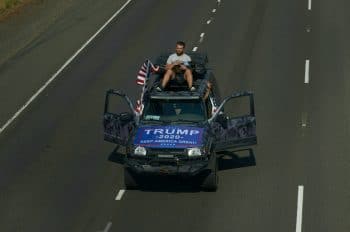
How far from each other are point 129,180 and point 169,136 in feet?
4.37

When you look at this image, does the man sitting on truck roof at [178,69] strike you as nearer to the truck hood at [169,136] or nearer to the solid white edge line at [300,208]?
the truck hood at [169,136]

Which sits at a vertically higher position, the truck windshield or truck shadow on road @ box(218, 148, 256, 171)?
the truck windshield

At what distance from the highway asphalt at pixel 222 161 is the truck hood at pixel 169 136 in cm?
121

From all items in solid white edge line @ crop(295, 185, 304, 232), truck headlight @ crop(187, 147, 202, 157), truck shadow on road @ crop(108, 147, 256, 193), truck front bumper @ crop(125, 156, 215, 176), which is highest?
truck headlight @ crop(187, 147, 202, 157)

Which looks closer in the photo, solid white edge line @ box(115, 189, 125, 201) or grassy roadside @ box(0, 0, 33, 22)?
solid white edge line @ box(115, 189, 125, 201)

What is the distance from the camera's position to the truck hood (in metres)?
18.8

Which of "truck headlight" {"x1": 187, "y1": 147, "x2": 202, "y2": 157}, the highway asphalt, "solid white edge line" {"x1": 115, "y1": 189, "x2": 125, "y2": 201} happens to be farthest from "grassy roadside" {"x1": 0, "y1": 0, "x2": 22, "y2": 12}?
"truck headlight" {"x1": 187, "y1": 147, "x2": 202, "y2": 157}

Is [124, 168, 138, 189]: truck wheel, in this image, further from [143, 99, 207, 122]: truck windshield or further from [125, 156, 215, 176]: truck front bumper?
[143, 99, 207, 122]: truck windshield

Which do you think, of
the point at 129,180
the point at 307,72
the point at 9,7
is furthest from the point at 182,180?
the point at 9,7

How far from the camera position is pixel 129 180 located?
19250 millimetres

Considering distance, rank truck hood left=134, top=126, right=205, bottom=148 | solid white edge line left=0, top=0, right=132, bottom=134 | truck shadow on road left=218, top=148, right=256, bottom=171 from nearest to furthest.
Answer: truck hood left=134, top=126, right=205, bottom=148 → truck shadow on road left=218, top=148, right=256, bottom=171 → solid white edge line left=0, top=0, right=132, bottom=134

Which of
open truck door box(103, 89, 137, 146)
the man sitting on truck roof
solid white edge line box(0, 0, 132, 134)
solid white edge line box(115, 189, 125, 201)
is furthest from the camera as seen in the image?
solid white edge line box(0, 0, 132, 134)

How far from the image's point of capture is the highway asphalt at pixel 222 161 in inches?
709

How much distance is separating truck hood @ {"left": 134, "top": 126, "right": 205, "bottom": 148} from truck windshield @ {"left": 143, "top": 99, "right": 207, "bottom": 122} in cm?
59
